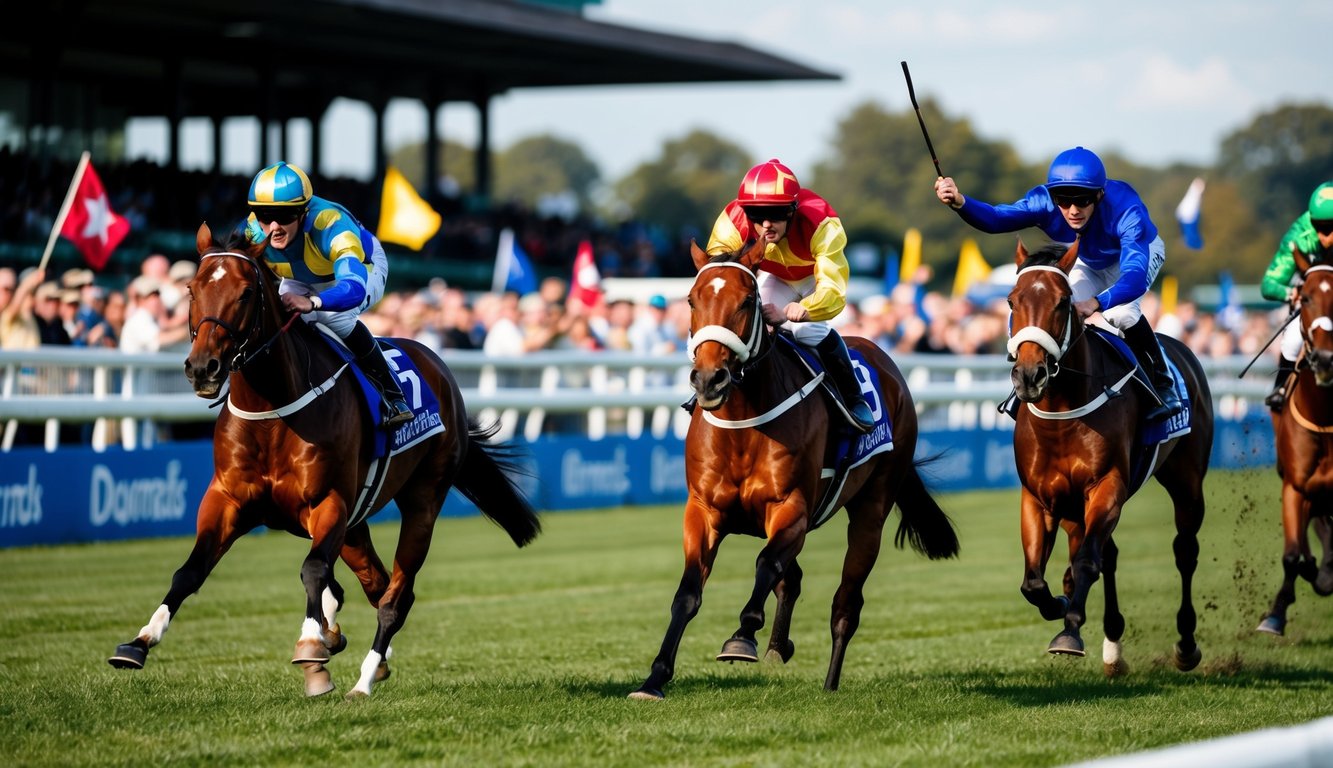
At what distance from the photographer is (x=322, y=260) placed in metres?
7.23

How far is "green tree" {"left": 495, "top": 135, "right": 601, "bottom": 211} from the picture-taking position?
147250mm

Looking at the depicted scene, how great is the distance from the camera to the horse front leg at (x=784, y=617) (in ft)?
25.3

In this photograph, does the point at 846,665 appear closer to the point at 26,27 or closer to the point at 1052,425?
the point at 1052,425

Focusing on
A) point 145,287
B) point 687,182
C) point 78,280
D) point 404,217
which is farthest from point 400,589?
point 687,182

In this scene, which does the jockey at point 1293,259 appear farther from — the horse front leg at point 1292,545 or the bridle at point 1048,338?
the bridle at point 1048,338

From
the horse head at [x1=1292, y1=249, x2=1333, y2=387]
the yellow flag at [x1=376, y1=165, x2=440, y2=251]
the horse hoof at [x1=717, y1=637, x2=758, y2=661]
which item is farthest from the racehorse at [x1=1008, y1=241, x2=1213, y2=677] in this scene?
the yellow flag at [x1=376, y1=165, x2=440, y2=251]

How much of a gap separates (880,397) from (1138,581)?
4.48 m

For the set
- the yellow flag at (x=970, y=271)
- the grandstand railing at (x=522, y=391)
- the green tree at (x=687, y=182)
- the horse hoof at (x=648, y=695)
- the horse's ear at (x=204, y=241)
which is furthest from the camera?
the green tree at (x=687, y=182)

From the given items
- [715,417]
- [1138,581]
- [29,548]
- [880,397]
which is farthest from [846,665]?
[29,548]

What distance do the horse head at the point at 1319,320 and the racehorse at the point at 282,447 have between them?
4413 millimetres

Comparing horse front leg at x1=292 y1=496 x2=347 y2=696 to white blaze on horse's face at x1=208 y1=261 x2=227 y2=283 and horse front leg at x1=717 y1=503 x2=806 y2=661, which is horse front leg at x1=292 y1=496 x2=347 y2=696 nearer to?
white blaze on horse's face at x1=208 y1=261 x2=227 y2=283

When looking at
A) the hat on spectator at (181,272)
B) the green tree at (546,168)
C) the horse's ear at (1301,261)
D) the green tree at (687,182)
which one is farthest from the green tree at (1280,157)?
the horse's ear at (1301,261)

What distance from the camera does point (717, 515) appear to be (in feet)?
22.4

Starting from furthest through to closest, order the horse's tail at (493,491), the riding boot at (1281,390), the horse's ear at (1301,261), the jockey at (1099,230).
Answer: the riding boot at (1281,390), the horse's ear at (1301,261), the horse's tail at (493,491), the jockey at (1099,230)
